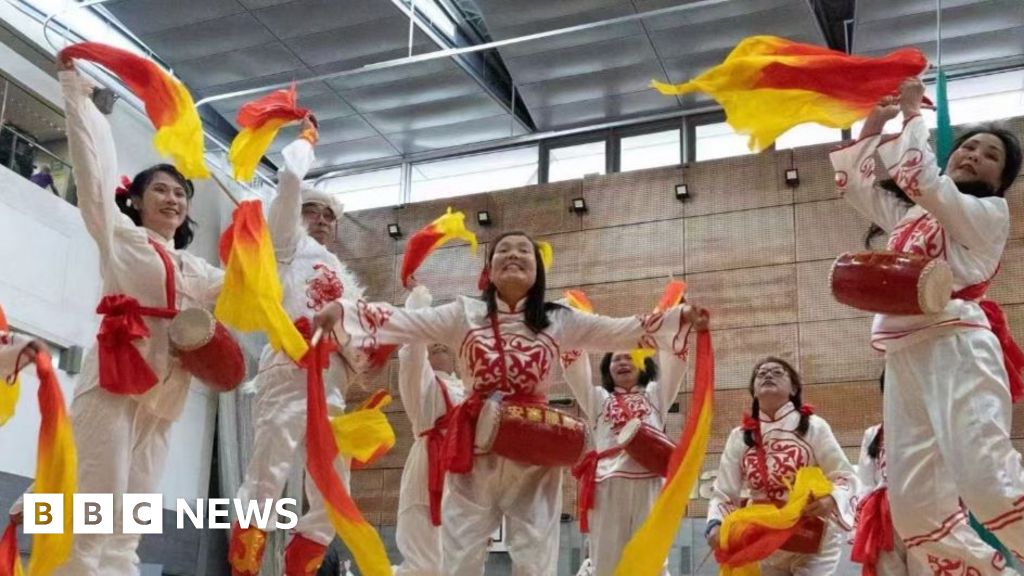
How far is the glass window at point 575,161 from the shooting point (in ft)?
31.5

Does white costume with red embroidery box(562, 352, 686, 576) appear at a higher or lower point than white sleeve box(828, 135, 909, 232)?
lower

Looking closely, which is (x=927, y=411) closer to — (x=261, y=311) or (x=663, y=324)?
(x=663, y=324)

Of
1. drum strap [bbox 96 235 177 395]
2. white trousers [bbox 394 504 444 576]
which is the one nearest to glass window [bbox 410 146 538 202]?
white trousers [bbox 394 504 444 576]

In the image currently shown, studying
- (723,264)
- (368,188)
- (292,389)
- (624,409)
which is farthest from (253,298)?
(368,188)

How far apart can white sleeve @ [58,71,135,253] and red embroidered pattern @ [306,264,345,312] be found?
1009 millimetres

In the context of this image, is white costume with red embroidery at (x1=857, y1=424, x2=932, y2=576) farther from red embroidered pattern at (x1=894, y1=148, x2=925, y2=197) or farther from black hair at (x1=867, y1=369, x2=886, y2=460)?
red embroidered pattern at (x1=894, y1=148, x2=925, y2=197)

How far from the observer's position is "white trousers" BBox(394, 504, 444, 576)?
4391 millimetres

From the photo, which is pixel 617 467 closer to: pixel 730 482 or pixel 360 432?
pixel 730 482

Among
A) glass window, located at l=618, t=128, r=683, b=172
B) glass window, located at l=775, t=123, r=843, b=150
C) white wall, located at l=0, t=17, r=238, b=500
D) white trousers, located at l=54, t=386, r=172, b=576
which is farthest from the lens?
glass window, located at l=618, t=128, r=683, b=172

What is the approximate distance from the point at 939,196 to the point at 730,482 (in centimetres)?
184

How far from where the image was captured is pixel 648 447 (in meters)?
4.25

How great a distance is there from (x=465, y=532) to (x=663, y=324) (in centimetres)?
80

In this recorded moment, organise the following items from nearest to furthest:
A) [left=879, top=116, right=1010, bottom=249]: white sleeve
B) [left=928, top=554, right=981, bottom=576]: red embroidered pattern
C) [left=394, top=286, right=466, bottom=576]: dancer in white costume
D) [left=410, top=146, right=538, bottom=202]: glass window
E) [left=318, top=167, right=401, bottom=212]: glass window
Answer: [left=928, top=554, right=981, bottom=576]: red embroidered pattern
[left=879, top=116, right=1010, bottom=249]: white sleeve
[left=394, top=286, right=466, bottom=576]: dancer in white costume
[left=410, top=146, right=538, bottom=202]: glass window
[left=318, top=167, right=401, bottom=212]: glass window

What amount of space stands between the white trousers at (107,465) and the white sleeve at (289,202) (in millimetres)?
1002
